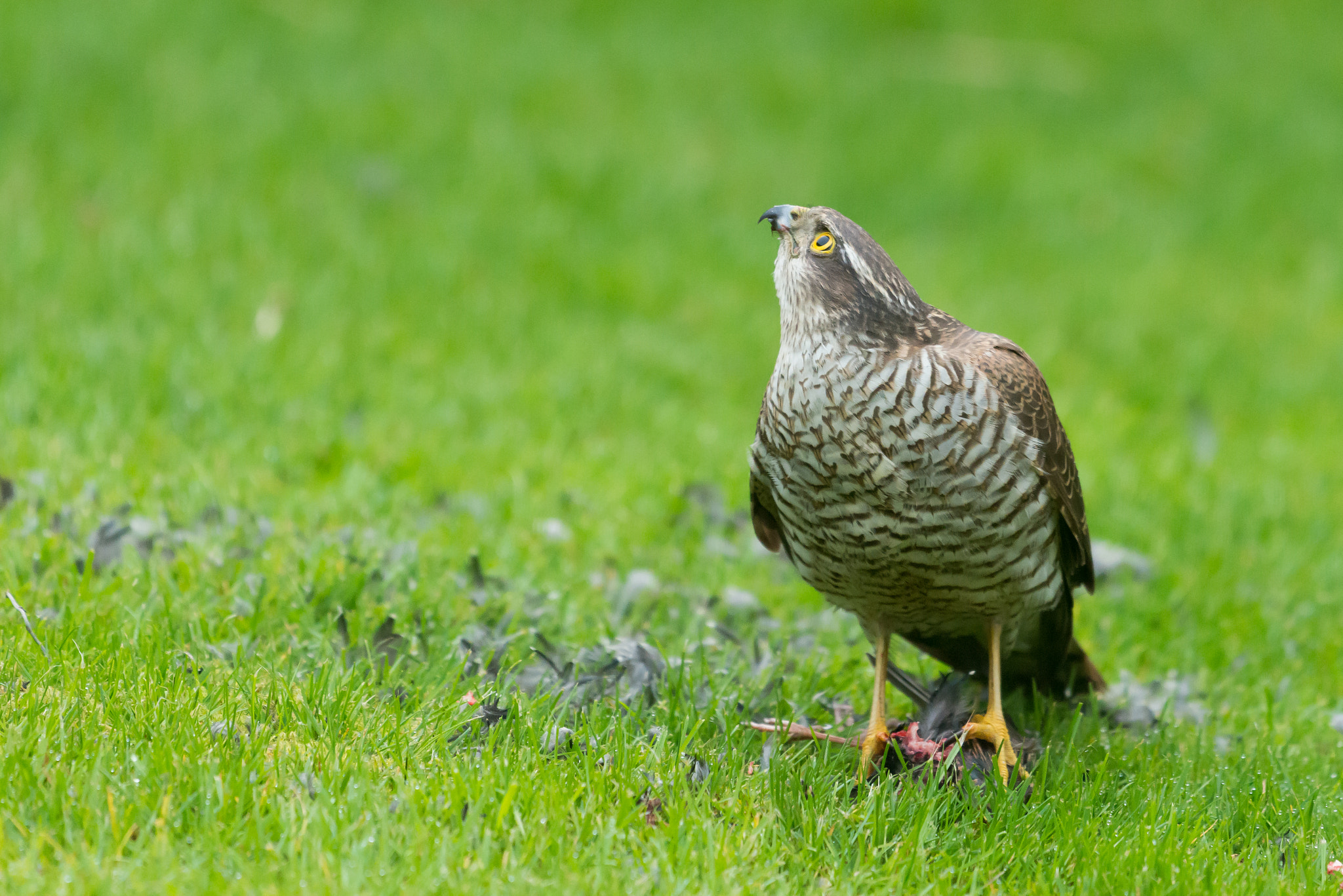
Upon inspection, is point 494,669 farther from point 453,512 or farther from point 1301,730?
point 1301,730

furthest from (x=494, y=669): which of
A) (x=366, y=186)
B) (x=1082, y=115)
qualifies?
(x=1082, y=115)

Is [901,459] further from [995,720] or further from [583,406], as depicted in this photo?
[583,406]

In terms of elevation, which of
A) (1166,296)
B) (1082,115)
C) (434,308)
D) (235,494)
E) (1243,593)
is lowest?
(235,494)

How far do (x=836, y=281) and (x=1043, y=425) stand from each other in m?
0.69

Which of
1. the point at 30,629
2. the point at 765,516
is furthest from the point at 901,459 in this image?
the point at 30,629

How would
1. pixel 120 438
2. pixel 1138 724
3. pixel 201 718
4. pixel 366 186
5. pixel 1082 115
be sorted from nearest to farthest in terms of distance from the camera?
pixel 201 718, pixel 1138 724, pixel 120 438, pixel 366 186, pixel 1082 115

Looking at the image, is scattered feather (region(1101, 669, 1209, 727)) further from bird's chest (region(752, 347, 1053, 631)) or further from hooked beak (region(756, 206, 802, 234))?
hooked beak (region(756, 206, 802, 234))

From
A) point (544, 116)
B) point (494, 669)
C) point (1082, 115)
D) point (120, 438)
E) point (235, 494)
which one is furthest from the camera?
point (1082, 115)

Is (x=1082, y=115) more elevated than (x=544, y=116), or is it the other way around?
(x=1082, y=115)

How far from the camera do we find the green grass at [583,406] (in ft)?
10.2

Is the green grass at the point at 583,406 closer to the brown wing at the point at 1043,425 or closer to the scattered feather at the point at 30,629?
the scattered feather at the point at 30,629

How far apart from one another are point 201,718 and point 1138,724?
2811 millimetres

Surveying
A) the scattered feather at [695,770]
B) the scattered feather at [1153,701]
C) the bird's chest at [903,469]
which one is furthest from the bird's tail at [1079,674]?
the scattered feather at [695,770]

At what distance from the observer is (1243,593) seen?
→ 551 centimetres
